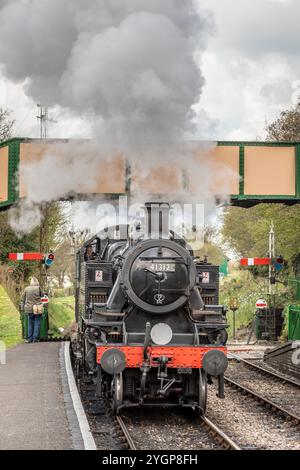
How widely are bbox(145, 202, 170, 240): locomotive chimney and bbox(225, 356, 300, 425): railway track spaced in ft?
9.62

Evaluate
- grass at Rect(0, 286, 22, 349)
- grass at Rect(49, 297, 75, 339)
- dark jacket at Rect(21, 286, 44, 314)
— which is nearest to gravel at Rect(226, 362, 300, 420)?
dark jacket at Rect(21, 286, 44, 314)

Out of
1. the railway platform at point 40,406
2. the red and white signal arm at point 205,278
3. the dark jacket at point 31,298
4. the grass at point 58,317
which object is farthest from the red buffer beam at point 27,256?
the red and white signal arm at point 205,278

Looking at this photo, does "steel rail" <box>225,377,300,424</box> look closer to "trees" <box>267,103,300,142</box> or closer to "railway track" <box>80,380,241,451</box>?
"railway track" <box>80,380,241,451</box>

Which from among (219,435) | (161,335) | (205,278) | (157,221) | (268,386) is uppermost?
(157,221)

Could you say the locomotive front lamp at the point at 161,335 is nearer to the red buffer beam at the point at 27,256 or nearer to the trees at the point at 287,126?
the red buffer beam at the point at 27,256

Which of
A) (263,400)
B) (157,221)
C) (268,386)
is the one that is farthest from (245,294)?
(157,221)

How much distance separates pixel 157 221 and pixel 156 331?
149 cm

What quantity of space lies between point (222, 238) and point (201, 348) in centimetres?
3122

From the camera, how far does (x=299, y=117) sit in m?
27.8

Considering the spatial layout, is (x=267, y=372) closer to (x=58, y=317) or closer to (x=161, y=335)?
(x=161, y=335)

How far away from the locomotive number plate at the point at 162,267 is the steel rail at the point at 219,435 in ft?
6.35

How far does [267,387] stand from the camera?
13.3m

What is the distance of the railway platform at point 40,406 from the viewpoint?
781 centimetres

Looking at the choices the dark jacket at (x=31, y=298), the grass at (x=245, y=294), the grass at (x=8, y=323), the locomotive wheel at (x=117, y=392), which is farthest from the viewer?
the grass at (x=245, y=294)
